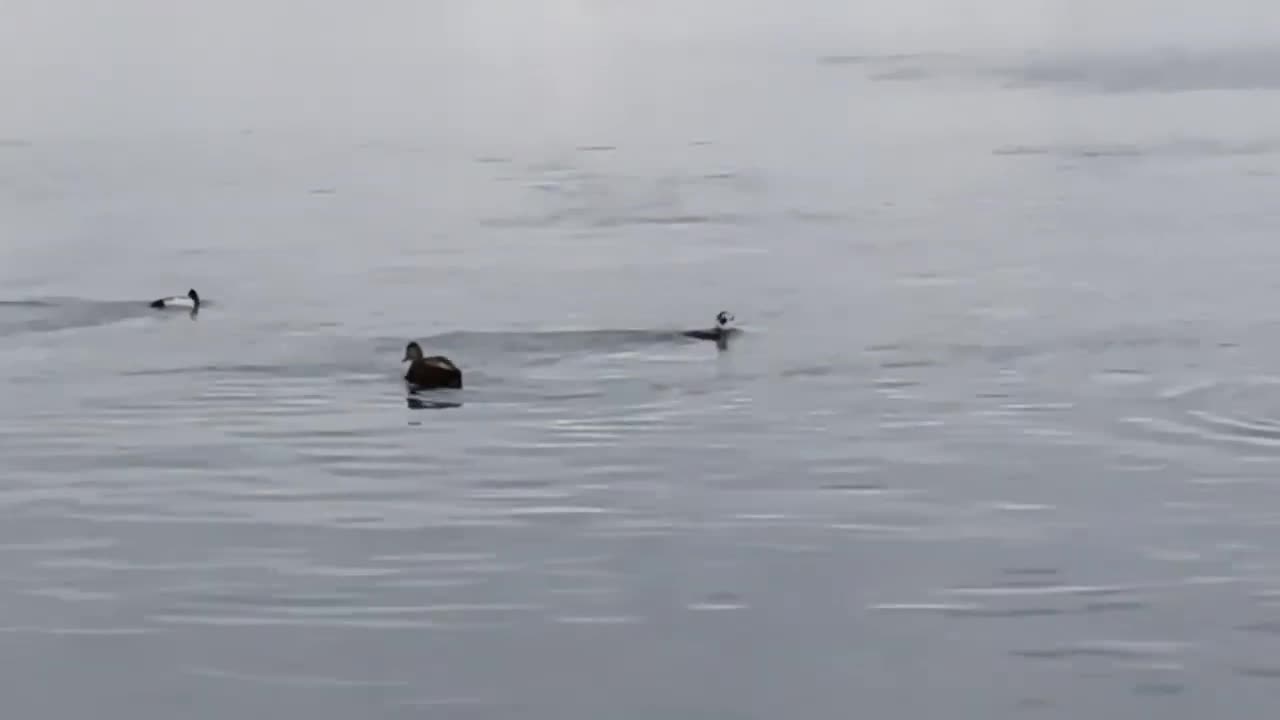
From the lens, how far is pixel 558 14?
15875 cm

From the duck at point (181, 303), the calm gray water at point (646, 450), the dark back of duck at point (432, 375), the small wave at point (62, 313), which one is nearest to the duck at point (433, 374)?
the dark back of duck at point (432, 375)

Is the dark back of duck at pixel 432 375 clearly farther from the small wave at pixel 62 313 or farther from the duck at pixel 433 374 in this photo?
the small wave at pixel 62 313

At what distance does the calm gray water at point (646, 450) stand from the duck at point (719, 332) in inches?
7.8

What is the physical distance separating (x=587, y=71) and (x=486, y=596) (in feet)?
261

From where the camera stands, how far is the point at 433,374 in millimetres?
26594

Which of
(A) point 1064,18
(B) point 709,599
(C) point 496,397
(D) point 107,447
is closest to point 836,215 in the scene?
(C) point 496,397

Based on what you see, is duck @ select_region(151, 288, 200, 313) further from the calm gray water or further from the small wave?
the calm gray water

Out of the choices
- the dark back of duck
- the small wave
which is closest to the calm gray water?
the small wave

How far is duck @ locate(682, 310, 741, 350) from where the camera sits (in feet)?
97.1

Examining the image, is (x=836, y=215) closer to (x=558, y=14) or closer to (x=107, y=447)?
(x=107, y=447)

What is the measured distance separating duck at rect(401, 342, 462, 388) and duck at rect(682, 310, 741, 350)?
13.1ft

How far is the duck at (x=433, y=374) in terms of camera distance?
26.6 meters

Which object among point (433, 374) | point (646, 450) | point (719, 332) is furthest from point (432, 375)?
point (719, 332)

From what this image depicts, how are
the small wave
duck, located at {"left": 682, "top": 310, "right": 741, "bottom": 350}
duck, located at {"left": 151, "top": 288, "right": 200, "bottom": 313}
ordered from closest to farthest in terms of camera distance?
duck, located at {"left": 682, "top": 310, "right": 741, "bottom": 350}
the small wave
duck, located at {"left": 151, "top": 288, "right": 200, "bottom": 313}
